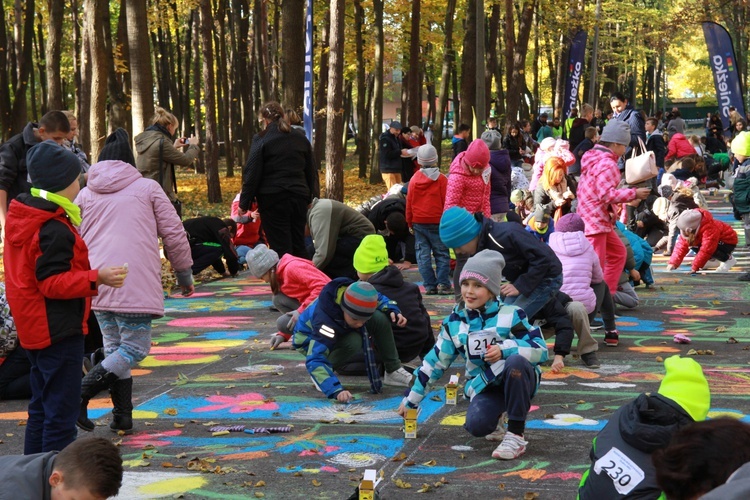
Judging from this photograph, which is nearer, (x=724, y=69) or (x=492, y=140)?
(x=492, y=140)

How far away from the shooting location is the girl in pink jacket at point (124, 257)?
6879 mm

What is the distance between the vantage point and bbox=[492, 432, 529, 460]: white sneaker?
20.5 ft

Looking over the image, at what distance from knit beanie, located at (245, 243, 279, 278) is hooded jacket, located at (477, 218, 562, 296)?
190cm

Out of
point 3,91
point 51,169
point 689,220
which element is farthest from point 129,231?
point 3,91

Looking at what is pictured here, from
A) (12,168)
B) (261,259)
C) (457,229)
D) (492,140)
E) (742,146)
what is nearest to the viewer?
(457,229)

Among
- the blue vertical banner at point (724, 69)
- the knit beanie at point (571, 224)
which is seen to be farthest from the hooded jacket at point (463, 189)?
the blue vertical banner at point (724, 69)

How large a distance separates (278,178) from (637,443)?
7.80 meters

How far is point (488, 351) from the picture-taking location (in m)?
6.31

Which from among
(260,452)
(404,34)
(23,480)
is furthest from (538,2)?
(23,480)

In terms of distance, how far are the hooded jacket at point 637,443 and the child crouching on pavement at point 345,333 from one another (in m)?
3.32

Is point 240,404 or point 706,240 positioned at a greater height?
point 706,240

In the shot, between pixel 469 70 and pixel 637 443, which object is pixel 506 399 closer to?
pixel 637 443

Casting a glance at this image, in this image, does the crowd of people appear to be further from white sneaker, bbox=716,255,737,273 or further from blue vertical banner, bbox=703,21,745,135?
blue vertical banner, bbox=703,21,745,135

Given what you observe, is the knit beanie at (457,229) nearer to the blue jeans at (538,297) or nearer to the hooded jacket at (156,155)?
the blue jeans at (538,297)
